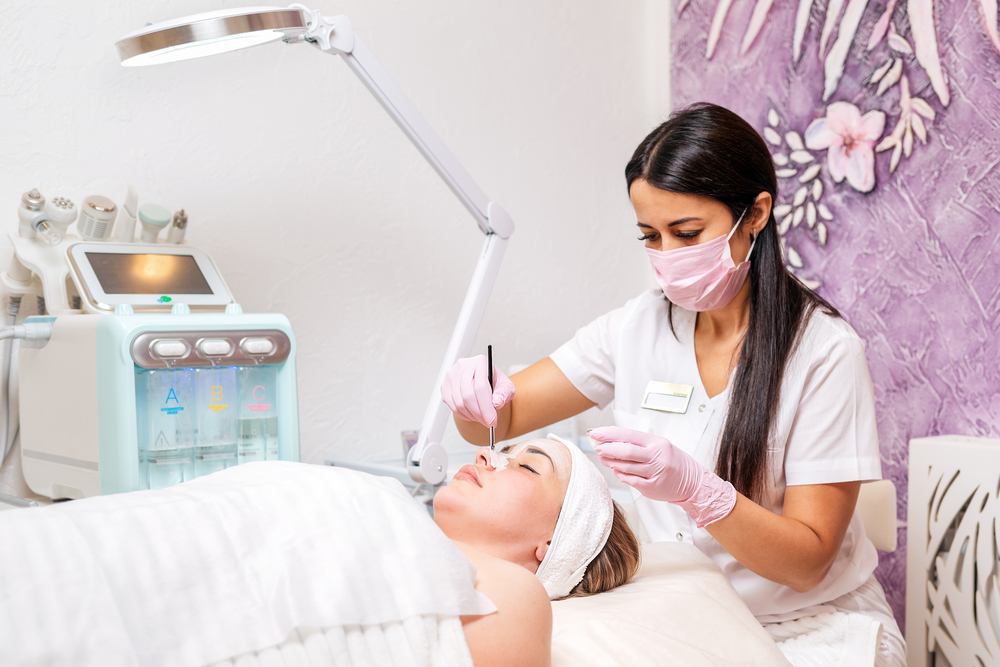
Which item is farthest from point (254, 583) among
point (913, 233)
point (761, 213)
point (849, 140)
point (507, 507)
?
point (849, 140)

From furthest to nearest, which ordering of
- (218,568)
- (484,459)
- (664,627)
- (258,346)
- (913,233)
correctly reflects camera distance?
1. (913,233)
2. (258,346)
3. (484,459)
4. (664,627)
5. (218,568)

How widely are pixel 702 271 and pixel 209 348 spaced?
2.86 ft

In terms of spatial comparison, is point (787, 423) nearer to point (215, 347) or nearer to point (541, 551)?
point (541, 551)

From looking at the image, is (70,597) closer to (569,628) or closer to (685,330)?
(569,628)

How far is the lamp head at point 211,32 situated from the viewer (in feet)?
3.86

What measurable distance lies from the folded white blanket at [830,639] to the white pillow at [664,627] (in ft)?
0.65

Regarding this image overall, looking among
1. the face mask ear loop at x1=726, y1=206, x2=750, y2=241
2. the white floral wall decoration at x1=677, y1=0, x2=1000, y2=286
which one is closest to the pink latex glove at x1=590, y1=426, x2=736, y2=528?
the face mask ear loop at x1=726, y1=206, x2=750, y2=241

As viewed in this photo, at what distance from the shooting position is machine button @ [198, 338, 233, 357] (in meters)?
1.25

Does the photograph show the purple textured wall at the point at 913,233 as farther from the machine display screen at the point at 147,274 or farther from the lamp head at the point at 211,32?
the machine display screen at the point at 147,274

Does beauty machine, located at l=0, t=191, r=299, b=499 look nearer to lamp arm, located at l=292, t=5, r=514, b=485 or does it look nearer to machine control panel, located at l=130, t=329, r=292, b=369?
machine control panel, located at l=130, t=329, r=292, b=369

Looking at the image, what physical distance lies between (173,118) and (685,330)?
123 centimetres

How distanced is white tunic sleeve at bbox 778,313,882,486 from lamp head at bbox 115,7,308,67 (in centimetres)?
106

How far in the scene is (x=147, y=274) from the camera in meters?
1.38

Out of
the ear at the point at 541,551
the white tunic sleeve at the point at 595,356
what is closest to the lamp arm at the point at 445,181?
the white tunic sleeve at the point at 595,356
